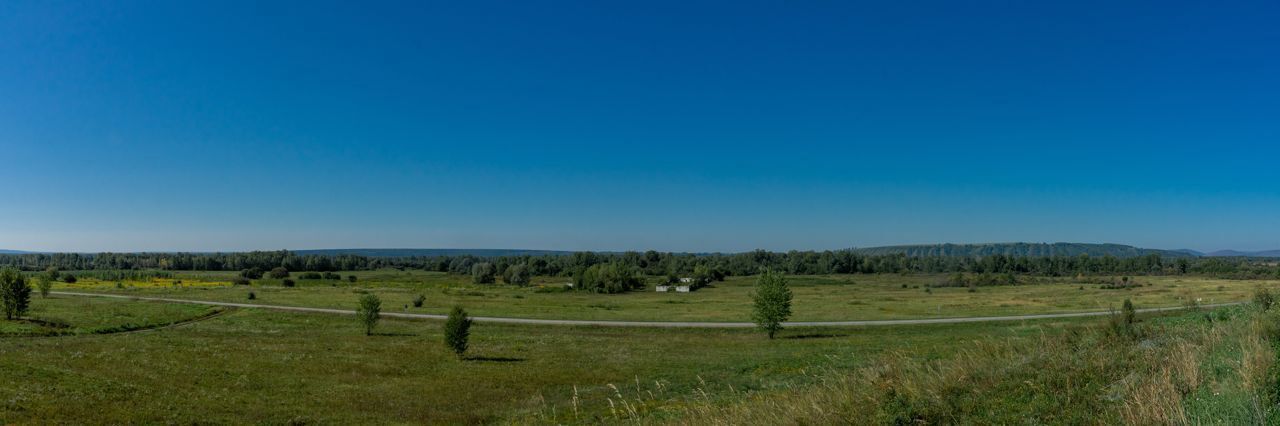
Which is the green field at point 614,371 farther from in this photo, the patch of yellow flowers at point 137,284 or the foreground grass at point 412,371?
the patch of yellow flowers at point 137,284

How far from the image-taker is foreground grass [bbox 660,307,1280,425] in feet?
20.7

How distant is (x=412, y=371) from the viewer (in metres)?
33.7

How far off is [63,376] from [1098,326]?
3737 centimetres

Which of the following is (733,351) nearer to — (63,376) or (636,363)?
(636,363)

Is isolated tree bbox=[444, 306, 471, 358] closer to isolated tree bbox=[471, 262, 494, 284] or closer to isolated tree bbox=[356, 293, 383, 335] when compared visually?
isolated tree bbox=[356, 293, 383, 335]

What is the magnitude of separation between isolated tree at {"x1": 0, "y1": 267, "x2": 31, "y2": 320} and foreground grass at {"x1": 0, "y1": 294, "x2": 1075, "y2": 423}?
39.8 feet

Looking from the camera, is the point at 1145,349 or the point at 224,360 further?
the point at 224,360

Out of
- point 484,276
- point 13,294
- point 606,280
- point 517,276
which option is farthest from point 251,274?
point 13,294

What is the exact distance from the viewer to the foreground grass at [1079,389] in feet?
20.7

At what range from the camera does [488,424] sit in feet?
65.7

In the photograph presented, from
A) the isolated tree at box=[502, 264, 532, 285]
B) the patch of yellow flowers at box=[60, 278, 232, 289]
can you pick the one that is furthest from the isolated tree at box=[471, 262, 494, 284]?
the patch of yellow flowers at box=[60, 278, 232, 289]

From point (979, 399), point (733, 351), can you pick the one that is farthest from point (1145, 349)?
point (733, 351)

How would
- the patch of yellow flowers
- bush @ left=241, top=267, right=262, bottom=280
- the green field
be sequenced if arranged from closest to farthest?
the green field
the patch of yellow flowers
bush @ left=241, top=267, right=262, bottom=280

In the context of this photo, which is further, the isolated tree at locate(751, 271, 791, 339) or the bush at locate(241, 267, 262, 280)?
the bush at locate(241, 267, 262, 280)
